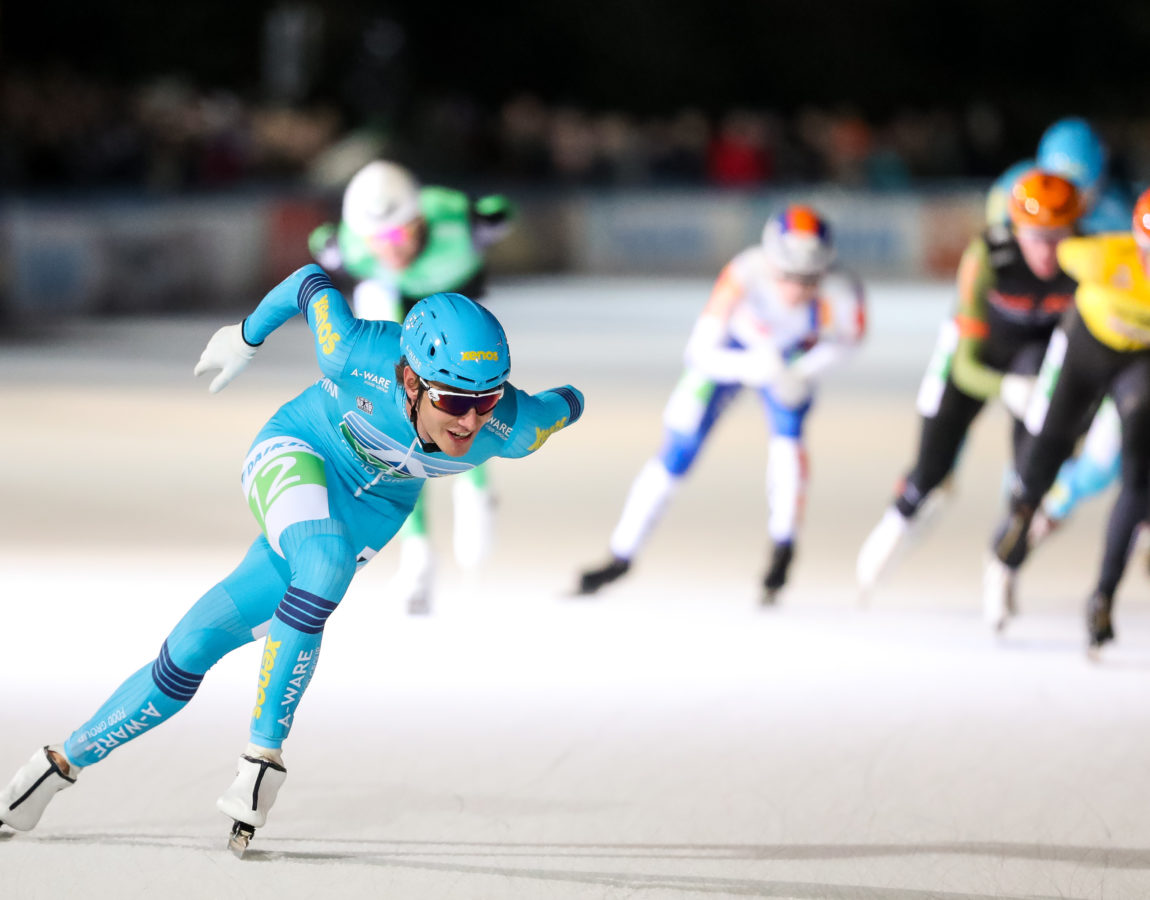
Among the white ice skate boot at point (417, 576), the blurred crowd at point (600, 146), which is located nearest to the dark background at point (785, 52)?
the blurred crowd at point (600, 146)

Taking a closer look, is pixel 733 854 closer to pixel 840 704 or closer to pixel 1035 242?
pixel 840 704

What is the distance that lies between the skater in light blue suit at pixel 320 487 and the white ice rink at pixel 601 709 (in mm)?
249

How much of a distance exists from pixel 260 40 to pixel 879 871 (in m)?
26.2

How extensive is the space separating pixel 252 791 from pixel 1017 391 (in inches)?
152

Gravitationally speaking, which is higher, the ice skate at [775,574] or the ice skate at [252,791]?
the ice skate at [775,574]

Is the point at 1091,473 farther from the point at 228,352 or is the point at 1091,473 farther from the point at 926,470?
the point at 228,352

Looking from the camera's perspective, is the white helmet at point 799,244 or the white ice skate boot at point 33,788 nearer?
the white ice skate boot at point 33,788

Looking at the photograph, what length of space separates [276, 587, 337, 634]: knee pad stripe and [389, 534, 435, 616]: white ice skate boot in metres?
2.94

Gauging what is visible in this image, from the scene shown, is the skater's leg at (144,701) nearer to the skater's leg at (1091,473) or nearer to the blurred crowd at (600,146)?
the skater's leg at (1091,473)

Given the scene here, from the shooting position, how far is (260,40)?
28.8m

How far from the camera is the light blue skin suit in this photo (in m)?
4.08

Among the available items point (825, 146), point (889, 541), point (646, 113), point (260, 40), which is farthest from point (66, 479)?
point (646, 113)

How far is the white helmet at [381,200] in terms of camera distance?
7.00m

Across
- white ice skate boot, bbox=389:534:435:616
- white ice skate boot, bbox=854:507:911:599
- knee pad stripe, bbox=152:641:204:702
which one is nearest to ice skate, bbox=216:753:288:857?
knee pad stripe, bbox=152:641:204:702
